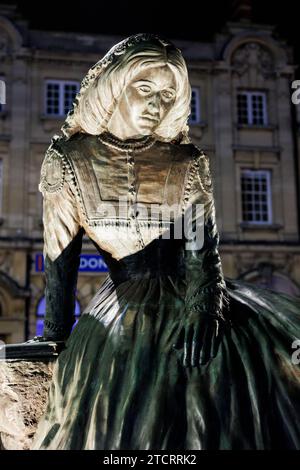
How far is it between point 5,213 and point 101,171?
43.5 ft

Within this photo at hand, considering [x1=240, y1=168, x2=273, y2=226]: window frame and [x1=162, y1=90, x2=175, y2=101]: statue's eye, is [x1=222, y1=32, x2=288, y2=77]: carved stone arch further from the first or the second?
[x1=162, y1=90, x2=175, y2=101]: statue's eye

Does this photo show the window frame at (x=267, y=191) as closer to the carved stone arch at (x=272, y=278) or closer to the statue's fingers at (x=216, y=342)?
the carved stone arch at (x=272, y=278)

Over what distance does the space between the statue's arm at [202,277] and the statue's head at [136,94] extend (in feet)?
0.74

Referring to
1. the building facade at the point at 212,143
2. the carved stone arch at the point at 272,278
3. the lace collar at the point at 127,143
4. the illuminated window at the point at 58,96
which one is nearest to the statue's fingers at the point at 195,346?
the lace collar at the point at 127,143

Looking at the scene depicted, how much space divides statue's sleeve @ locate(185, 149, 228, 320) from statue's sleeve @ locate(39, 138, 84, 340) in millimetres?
473

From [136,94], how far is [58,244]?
0.68 m

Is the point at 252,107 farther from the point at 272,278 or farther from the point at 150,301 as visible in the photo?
the point at 150,301

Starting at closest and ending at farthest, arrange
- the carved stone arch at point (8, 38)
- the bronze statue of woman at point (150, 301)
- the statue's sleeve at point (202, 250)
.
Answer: the bronze statue of woman at point (150, 301) < the statue's sleeve at point (202, 250) < the carved stone arch at point (8, 38)

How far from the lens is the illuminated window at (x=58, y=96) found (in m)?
16.3

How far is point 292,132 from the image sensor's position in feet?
56.5

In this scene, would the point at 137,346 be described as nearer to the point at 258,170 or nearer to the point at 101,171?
the point at 101,171

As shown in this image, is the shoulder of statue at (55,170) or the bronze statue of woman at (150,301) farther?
the shoulder of statue at (55,170)

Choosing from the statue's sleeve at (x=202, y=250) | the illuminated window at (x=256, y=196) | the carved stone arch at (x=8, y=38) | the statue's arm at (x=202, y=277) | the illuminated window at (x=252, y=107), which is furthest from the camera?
the illuminated window at (x=252, y=107)

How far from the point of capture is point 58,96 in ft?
53.7
